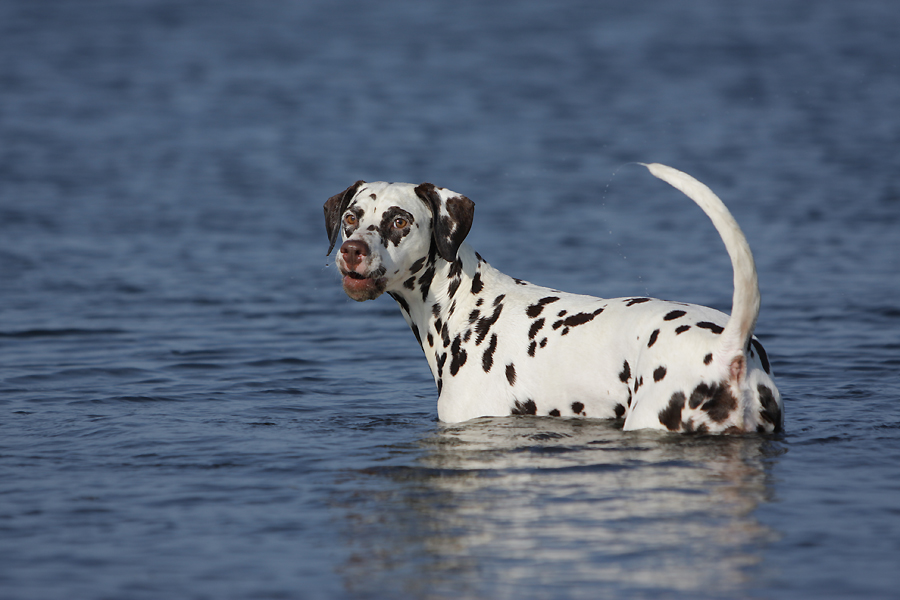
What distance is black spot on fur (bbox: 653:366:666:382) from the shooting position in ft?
20.7

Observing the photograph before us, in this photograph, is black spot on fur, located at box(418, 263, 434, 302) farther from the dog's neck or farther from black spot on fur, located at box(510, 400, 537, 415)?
black spot on fur, located at box(510, 400, 537, 415)

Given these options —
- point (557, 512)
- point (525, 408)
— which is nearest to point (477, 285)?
point (525, 408)

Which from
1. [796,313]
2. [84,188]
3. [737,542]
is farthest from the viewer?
[84,188]

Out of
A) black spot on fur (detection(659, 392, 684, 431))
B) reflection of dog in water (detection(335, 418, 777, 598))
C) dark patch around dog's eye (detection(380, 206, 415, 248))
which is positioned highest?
dark patch around dog's eye (detection(380, 206, 415, 248))

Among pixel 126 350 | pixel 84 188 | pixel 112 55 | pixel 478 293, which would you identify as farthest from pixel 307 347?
pixel 112 55

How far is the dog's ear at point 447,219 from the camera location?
7770mm

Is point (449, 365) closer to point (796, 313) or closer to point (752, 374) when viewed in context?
point (752, 374)

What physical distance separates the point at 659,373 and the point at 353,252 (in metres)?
2.23

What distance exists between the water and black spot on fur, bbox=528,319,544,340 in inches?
26.3

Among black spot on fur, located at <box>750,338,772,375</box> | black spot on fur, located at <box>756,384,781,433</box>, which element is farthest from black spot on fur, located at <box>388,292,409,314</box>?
black spot on fur, located at <box>756,384,781,433</box>

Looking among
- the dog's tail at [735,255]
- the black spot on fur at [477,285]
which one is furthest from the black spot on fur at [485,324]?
the dog's tail at [735,255]

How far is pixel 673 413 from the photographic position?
628cm

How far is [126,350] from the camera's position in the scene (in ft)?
36.0

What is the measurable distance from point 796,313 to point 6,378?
8184 millimetres
